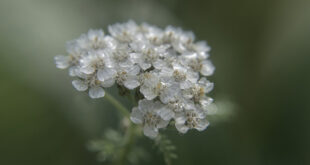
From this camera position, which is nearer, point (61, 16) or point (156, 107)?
point (156, 107)

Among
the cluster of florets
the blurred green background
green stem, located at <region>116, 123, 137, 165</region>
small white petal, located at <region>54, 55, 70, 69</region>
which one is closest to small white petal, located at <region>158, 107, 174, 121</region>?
the cluster of florets

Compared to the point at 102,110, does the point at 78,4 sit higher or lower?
higher

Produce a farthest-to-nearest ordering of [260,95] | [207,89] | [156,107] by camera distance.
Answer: [260,95]
[207,89]
[156,107]

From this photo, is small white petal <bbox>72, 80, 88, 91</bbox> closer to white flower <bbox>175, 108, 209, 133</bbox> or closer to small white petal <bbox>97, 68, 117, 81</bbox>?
small white petal <bbox>97, 68, 117, 81</bbox>

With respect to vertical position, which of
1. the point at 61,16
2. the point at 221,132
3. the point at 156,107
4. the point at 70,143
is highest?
the point at 61,16

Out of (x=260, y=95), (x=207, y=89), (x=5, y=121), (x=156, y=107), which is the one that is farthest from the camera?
(x=260, y=95)

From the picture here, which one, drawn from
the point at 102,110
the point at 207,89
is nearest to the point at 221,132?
the point at 102,110

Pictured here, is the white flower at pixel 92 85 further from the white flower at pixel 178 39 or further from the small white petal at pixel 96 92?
the white flower at pixel 178 39

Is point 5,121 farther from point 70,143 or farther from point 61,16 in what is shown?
point 61,16
